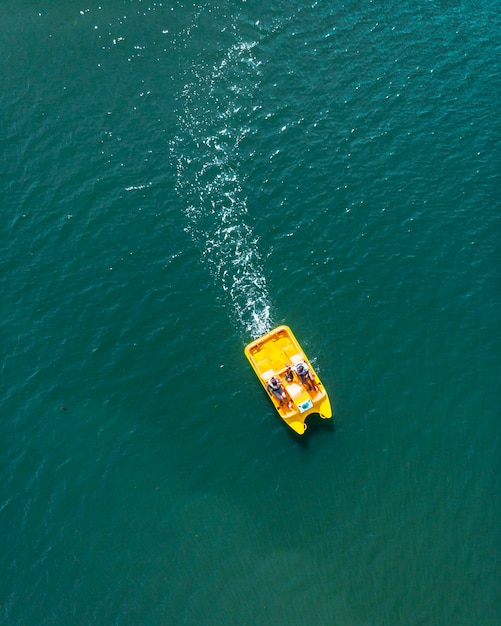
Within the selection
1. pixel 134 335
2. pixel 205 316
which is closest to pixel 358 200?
pixel 205 316

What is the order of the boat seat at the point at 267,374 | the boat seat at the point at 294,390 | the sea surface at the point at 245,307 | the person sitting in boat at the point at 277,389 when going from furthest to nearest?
the boat seat at the point at 267,374, the person sitting in boat at the point at 277,389, the boat seat at the point at 294,390, the sea surface at the point at 245,307

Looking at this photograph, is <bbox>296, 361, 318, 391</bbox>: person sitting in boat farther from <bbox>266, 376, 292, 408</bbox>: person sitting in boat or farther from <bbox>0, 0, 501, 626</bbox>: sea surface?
<bbox>0, 0, 501, 626</bbox>: sea surface

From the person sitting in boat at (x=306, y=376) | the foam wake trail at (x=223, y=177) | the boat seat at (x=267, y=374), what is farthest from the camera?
the foam wake trail at (x=223, y=177)

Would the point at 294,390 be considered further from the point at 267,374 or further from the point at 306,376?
the point at 267,374

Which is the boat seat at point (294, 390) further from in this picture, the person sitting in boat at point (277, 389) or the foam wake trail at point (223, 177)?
the foam wake trail at point (223, 177)

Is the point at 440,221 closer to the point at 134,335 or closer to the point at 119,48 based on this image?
the point at 134,335

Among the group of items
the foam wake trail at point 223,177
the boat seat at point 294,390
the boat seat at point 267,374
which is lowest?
the boat seat at point 294,390

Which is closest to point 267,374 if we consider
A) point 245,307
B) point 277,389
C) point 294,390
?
point 277,389

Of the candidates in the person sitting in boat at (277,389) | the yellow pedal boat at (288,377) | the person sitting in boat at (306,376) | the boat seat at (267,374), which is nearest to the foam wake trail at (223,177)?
the yellow pedal boat at (288,377)
